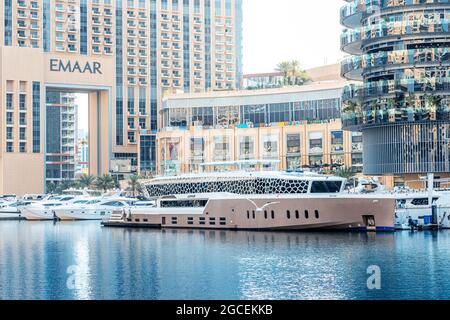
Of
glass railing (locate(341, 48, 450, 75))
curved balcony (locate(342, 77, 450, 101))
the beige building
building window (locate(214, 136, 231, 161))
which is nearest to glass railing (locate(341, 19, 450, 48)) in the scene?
glass railing (locate(341, 48, 450, 75))

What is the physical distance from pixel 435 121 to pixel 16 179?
304 feet

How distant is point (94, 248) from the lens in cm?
8069

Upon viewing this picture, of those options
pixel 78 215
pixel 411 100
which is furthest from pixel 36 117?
pixel 411 100

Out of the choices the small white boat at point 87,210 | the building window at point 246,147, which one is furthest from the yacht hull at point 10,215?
the building window at point 246,147

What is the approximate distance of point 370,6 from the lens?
119 meters

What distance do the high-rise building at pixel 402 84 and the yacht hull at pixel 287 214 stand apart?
89.6ft

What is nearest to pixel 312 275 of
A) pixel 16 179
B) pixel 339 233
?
pixel 339 233

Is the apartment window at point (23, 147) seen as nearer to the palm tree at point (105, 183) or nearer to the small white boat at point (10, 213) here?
the palm tree at point (105, 183)

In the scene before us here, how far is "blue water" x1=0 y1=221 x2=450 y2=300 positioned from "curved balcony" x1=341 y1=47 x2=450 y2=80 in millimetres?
31425

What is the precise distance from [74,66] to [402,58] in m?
91.7

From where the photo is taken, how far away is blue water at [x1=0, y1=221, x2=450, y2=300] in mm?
52656

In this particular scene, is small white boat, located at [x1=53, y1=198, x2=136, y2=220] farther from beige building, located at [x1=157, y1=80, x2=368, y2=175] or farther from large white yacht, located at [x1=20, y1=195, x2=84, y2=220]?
beige building, located at [x1=157, y1=80, x2=368, y2=175]

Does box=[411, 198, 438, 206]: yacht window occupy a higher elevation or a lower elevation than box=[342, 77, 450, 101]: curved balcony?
lower
